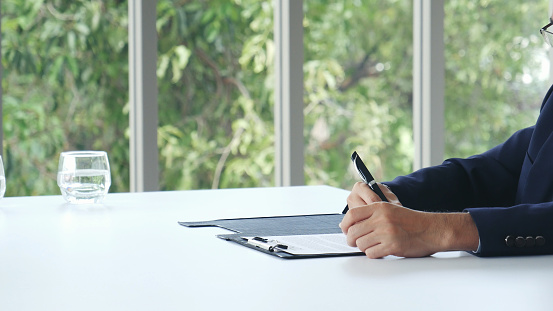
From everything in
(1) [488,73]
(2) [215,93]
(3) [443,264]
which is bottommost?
(3) [443,264]

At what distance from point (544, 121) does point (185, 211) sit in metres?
0.80

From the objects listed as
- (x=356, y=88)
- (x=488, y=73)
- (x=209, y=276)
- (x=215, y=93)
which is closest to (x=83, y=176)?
(x=209, y=276)

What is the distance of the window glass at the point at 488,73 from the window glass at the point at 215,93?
1445 millimetres

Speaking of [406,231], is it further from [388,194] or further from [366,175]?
[388,194]

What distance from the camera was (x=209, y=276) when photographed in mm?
1088

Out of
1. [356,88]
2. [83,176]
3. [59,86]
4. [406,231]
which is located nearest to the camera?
[406,231]

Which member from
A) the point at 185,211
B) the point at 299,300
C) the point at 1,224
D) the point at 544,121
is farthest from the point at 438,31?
the point at 299,300

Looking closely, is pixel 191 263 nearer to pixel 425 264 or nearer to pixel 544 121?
pixel 425 264

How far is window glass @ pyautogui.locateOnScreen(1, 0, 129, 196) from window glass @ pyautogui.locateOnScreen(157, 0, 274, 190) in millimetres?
282

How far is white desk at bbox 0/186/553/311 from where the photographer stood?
0.95 m

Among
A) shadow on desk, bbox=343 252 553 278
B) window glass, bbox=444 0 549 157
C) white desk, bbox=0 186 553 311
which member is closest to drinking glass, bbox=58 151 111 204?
white desk, bbox=0 186 553 311

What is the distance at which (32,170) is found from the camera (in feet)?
14.2

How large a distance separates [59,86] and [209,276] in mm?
3516

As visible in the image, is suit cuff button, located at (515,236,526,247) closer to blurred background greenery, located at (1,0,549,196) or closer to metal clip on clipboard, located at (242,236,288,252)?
metal clip on clipboard, located at (242,236,288,252)
